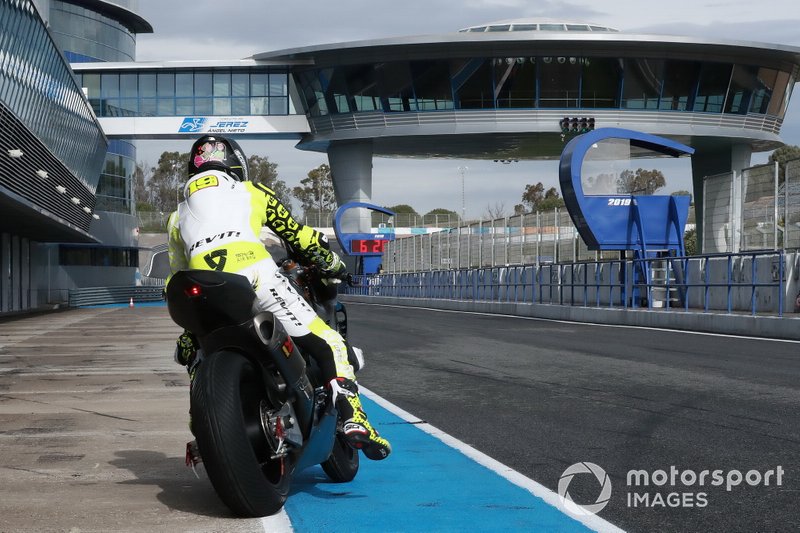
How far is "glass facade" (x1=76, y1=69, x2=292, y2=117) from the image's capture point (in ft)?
207

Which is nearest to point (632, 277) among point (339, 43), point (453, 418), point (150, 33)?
point (453, 418)

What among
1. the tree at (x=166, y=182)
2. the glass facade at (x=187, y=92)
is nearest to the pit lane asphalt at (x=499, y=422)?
the glass facade at (x=187, y=92)

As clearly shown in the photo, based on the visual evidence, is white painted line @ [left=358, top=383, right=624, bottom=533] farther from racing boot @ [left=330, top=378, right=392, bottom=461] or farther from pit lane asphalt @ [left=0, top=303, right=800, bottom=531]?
racing boot @ [left=330, top=378, right=392, bottom=461]

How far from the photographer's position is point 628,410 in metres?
8.23

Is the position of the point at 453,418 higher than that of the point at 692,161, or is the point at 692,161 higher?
the point at 692,161

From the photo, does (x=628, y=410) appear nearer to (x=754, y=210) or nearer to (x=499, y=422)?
(x=499, y=422)

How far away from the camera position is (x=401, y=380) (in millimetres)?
11383

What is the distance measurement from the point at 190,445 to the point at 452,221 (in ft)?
260

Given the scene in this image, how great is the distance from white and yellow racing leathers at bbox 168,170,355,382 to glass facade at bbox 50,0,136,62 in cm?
7790

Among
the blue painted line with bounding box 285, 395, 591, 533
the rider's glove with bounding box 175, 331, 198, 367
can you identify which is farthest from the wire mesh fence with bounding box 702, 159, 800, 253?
the rider's glove with bounding box 175, 331, 198, 367

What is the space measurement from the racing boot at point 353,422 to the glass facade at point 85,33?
257 feet

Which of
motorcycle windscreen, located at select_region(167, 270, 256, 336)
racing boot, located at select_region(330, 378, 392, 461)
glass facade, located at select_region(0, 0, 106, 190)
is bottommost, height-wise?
racing boot, located at select_region(330, 378, 392, 461)

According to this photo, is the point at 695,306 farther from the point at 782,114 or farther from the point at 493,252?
the point at 782,114

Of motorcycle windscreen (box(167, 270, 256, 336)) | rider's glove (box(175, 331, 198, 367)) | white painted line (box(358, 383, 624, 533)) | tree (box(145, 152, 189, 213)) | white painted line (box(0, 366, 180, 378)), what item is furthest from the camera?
tree (box(145, 152, 189, 213))
